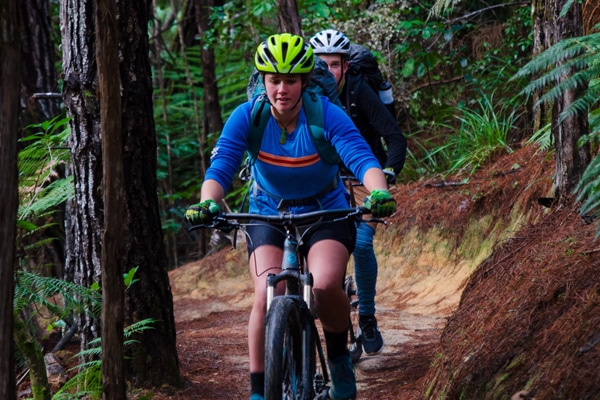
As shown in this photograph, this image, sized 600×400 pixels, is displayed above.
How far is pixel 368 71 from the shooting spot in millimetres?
7273

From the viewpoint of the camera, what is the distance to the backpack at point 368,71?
7.20m

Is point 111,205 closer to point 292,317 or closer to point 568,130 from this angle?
point 292,317

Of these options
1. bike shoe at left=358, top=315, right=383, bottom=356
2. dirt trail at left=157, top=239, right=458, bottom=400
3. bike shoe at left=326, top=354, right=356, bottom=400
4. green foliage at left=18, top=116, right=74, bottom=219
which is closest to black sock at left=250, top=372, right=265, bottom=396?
bike shoe at left=326, top=354, right=356, bottom=400

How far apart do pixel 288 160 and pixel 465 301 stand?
1.85 m

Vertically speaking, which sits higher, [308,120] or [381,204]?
[308,120]

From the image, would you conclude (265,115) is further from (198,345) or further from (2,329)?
(198,345)

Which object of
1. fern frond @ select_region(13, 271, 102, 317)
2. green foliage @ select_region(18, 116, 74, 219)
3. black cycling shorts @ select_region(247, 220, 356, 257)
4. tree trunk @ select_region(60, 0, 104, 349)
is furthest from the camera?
green foliage @ select_region(18, 116, 74, 219)

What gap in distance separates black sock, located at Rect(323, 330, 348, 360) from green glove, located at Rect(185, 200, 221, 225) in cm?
116

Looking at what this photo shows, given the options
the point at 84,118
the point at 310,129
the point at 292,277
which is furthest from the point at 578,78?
the point at 84,118

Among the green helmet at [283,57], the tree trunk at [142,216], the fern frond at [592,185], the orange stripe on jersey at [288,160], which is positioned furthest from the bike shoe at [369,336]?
the fern frond at [592,185]

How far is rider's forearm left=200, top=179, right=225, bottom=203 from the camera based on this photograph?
186 inches

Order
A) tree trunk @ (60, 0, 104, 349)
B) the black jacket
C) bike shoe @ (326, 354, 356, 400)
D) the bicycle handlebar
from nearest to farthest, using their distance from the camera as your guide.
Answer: the bicycle handlebar
bike shoe @ (326, 354, 356, 400)
tree trunk @ (60, 0, 104, 349)
the black jacket

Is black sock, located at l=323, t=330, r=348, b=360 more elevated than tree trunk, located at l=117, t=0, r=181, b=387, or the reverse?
tree trunk, located at l=117, t=0, r=181, b=387

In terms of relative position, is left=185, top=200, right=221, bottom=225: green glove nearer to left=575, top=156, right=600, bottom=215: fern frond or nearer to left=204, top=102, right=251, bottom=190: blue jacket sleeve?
left=204, top=102, right=251, bottom=190: blue jacket sleeve
